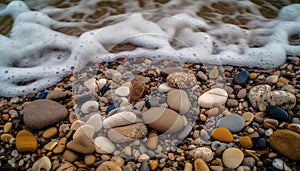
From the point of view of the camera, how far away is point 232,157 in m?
1.74

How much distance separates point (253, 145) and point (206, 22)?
168cm

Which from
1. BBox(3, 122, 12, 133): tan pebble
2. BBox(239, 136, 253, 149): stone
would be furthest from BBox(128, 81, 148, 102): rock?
BBox(3, 122, 12, 133): tan pebble

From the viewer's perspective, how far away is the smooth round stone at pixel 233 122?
6.28ft

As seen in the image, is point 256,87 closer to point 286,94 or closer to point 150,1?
point 286,94

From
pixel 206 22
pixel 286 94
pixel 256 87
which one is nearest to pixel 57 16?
pixel 206 22

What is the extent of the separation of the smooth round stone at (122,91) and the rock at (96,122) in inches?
10.2

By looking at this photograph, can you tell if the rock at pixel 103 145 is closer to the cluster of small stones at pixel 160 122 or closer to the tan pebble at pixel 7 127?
the cluster of small stones at pixel 160 122

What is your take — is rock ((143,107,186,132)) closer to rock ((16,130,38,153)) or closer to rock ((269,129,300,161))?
rock ((269,129,300,161))

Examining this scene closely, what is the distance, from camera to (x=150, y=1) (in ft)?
11.8

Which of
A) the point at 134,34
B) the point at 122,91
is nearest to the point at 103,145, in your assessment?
the point at 122,91

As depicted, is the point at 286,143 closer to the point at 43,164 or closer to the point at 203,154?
the point at 203,154

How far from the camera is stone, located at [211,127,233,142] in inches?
73.2

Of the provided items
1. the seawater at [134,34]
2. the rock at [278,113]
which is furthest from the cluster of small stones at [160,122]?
the seawater at [134,34]

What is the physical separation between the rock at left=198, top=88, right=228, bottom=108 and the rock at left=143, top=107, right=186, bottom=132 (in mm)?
239
